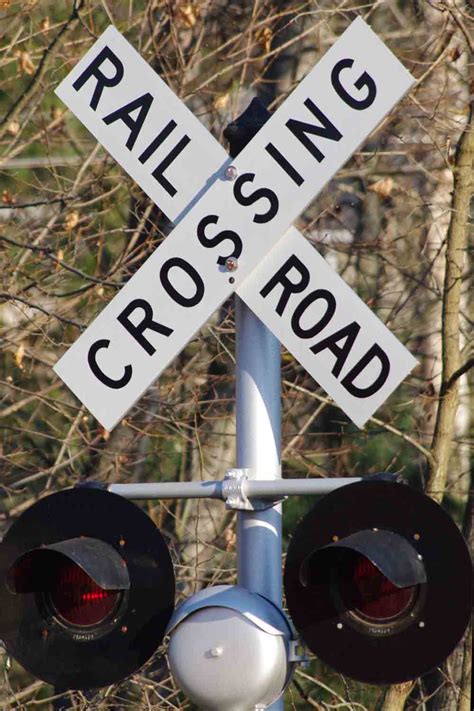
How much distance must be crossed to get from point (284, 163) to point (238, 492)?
30.6 inches

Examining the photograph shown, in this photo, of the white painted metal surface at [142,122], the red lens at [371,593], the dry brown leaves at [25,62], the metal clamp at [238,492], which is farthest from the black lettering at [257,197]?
the dry brown leaves at [25,62]


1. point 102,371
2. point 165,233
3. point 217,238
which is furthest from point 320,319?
point 165,233

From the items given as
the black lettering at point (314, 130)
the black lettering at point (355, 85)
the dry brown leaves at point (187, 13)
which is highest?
the dry brown leaves at point (187, 13)

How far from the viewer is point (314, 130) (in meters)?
3.36

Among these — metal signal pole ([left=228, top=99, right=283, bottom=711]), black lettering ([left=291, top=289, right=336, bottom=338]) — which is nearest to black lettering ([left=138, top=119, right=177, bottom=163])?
metal signal pole ([left=228, top=99, right=283, bottom=711])

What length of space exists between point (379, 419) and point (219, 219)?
254 inches

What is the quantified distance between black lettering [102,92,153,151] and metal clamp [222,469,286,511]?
844mm

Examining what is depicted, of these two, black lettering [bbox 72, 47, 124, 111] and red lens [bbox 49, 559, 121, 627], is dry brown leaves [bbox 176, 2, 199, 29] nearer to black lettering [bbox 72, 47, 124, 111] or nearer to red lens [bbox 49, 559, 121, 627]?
black lettering [bbox 72, 47, 124, 111]

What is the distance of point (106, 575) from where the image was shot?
10.6 feet

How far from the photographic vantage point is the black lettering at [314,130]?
334cm

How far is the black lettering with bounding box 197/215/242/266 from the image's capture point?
3.37 meters

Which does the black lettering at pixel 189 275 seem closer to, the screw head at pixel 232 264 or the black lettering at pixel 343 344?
the screw head at pixel 232 264

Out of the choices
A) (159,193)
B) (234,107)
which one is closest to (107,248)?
(234,107)

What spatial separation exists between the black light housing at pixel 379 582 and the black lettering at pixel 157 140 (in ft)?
3.25
